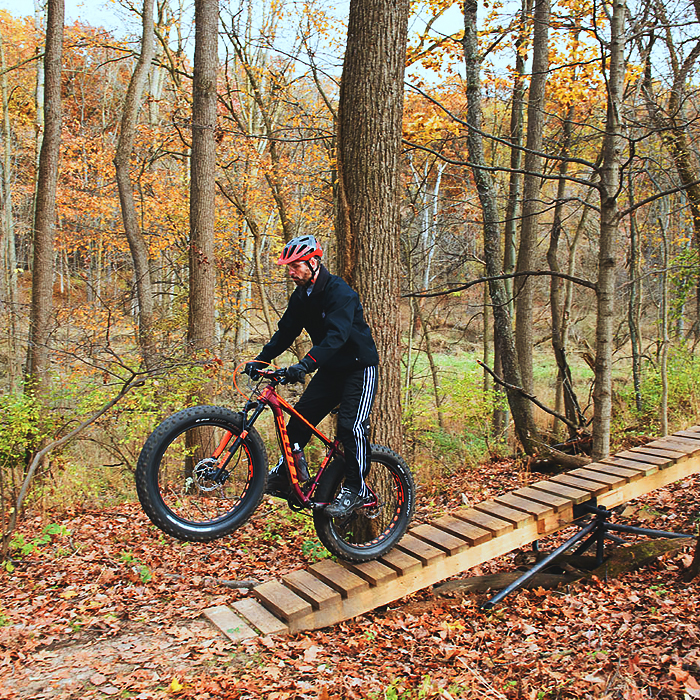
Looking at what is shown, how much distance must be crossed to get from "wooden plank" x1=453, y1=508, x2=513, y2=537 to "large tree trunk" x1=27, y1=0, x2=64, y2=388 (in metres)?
7.33

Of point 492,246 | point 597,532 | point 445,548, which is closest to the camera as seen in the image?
point 445,548

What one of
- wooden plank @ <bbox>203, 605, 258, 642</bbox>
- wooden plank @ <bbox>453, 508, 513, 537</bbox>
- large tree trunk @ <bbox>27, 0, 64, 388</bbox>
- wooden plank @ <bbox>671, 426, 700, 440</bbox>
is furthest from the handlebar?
large tree trunk @ <bbox>27, 0, 64, 388</bbox>

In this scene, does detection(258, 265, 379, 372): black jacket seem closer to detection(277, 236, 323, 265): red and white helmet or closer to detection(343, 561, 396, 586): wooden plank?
detection(277, 236, 323, 265): red and white helmet

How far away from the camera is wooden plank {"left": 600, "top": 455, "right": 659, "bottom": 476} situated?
17.2 ft

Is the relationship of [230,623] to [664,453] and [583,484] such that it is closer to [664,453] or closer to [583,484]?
[583,484]

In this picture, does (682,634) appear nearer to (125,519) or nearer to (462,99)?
(125,519)

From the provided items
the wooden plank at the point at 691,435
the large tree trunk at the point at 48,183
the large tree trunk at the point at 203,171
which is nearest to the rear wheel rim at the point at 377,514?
the wooden plank at the point at 691,435

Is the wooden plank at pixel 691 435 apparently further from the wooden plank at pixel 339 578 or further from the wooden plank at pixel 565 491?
the wooden plank at pixel 339 578

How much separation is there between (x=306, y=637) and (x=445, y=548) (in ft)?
4.06

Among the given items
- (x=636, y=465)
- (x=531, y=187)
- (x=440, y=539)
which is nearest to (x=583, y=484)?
(x=636, y=465)

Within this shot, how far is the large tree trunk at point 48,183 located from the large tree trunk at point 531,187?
24.9 ft

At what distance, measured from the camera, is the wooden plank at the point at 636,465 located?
5.24m

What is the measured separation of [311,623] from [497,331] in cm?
631

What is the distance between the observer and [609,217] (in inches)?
241
